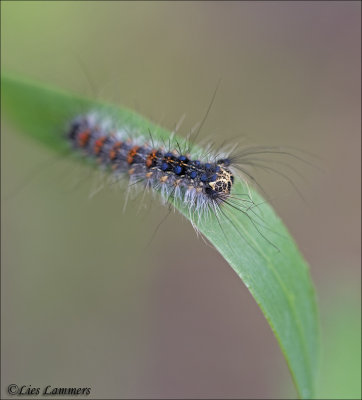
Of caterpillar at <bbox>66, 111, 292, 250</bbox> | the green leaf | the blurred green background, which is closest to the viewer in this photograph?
the green leaf

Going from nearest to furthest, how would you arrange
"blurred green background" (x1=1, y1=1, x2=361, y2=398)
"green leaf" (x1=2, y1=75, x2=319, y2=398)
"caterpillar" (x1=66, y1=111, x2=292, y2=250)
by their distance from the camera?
"green leaf" (x1=2, y1=75, x2=319, y2=398), "caterpillar" (x1=66, y1=111, x2=292, y2=250), "blurred green background" (x1=1, y1=1, x2=361, y2=398)

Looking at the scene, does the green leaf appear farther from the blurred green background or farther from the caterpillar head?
the blurred green background

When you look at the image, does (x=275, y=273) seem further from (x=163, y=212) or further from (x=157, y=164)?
(x=163, y=212)

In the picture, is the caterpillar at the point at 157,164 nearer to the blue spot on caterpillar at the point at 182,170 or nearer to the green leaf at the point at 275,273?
the blue spot on caterpillar at the point at 182,170

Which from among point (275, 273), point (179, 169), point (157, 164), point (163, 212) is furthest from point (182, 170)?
point (163, 212)

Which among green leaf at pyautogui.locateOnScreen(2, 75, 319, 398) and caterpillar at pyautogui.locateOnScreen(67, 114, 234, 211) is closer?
green leaf at pyautogui.locateOnScreen(2, 75, 319, 398)

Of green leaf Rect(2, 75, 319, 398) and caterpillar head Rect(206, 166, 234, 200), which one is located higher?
caterpillar head Rect(206, 166, 234, 200)

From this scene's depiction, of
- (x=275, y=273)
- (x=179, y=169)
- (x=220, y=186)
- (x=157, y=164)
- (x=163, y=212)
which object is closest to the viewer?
(x=275, y=273)

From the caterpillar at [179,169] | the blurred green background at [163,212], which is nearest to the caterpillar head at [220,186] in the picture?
the caterpillar at [179,169]

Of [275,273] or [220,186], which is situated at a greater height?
[220,186]

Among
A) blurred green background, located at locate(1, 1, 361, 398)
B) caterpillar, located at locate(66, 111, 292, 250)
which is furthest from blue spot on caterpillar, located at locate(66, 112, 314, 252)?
blurred green background, located at locate(1, 1, 361, 398)
